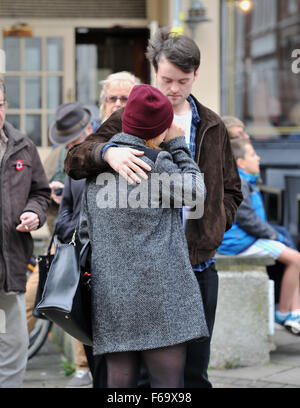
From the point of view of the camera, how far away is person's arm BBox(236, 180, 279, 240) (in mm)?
5926

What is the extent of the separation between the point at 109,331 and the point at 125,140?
0.75 metres

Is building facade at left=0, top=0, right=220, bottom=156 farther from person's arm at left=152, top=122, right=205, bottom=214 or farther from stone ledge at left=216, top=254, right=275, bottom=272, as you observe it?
person's arm at left=152, top=122, right=205, bottom=214

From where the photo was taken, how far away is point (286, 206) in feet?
26.5

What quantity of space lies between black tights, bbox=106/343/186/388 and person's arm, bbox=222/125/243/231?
774 millimetres

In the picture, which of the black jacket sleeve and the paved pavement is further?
the paved pavement

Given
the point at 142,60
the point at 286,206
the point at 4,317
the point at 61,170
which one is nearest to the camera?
the point at 4,317

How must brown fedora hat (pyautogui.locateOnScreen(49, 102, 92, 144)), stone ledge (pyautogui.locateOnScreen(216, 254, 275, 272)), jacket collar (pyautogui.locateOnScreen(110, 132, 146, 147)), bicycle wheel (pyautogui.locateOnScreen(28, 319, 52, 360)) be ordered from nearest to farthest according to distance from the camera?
jacket collar (pyautogui.locateOnScreen(110, 132, 146, 147))
brown fedora hat (pyautogui.locateOnScreen(49, 102, 92, 144))
stone ledge (pyautogui.locateOnScreen(216, 254, 275, 272))
bicycle wheel (pyautogui.locateOnScreen(28, 319, 52, 360))

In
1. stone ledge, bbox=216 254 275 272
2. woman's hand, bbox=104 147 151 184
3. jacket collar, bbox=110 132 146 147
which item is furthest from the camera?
stone ledge, bbox=216 254 275 272

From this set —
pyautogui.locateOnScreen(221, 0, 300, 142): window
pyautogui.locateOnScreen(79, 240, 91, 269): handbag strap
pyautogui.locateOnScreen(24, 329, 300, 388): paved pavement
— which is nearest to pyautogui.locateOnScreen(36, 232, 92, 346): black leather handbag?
pyautogui.locateOnScreen(79, 240, 91, 269): handbag strap

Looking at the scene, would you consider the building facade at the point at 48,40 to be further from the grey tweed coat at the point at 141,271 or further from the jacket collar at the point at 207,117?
the grey tweed coat at the point at 141,271

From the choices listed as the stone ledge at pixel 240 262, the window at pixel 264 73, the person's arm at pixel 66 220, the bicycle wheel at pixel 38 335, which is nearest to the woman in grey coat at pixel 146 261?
the person's arm at pixel 66 220

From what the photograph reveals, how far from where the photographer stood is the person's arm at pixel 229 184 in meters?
3.71

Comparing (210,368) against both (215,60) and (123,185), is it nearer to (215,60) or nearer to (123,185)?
(123,185)

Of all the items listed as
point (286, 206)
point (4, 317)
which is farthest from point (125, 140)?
point (286, 206)
